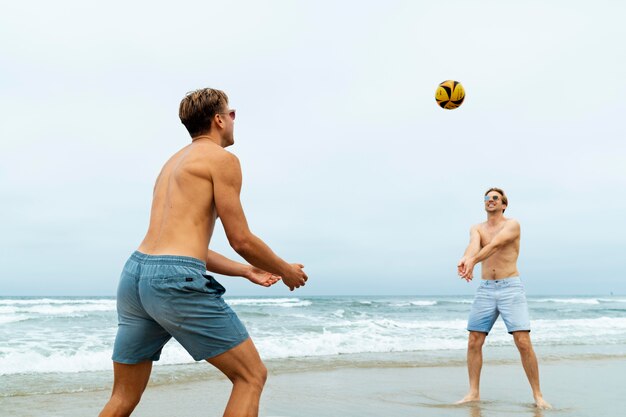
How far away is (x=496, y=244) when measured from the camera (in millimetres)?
6039

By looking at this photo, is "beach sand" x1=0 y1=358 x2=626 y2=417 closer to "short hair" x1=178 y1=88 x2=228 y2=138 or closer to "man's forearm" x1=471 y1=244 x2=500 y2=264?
"man's forearm" x1=471 y1=244 x2=500 y2=264

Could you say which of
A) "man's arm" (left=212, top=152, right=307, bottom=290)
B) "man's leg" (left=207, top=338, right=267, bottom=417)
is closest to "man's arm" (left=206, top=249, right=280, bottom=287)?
"man's arm" (left=212, top=152, right=307, bottom=290)

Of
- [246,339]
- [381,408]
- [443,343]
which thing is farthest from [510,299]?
[443,343]

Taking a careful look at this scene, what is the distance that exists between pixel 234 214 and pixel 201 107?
589 mm

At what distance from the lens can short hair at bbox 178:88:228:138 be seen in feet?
10.3

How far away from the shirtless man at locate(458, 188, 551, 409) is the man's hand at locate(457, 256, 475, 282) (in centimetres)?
55

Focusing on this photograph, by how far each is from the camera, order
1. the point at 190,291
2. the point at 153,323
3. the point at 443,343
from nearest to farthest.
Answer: the point at 190,291
the point at 153,323
the point at 443,343

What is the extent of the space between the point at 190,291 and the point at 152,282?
0.17 m

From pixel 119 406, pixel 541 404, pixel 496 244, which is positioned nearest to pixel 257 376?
pixel 119 406

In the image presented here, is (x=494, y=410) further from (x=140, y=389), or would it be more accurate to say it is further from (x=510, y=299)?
(x=140, y=389)

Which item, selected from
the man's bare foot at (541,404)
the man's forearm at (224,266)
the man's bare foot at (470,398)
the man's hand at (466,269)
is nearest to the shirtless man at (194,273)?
the man's forearm at (224,266)

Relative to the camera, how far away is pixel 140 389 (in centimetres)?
319

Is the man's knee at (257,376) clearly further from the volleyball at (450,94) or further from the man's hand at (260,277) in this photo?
the volleyball at (450,94)

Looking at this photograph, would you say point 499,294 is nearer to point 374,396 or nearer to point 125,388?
point 374,396
